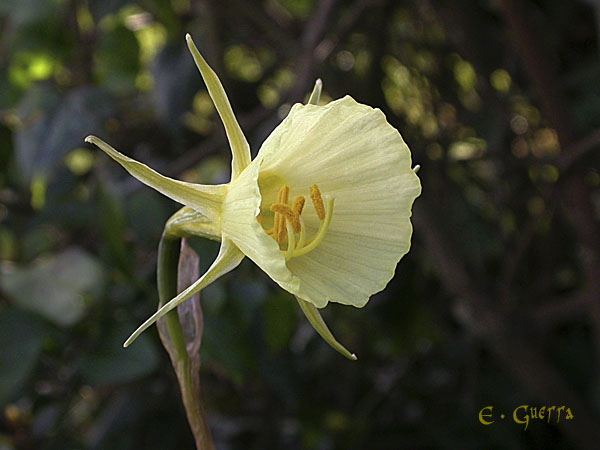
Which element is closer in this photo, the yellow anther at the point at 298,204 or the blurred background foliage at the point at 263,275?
the yellow anther at the point at 298,204

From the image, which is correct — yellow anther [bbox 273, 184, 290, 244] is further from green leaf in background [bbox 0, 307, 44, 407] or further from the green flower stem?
green leaf in background [bbox 0, 307, 44, 407]

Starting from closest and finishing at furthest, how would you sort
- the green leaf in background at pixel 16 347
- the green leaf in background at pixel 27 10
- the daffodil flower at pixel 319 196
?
the daffodil flower at pixel 319 196 → the green leaf in background at pixel 16 347 → the green leaf in background at pixel 27 10

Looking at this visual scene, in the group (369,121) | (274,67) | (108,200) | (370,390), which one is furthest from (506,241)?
Answer: (369,121)

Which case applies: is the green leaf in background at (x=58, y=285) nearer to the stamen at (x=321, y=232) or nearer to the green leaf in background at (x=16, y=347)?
the green leaf in background at (x=16, y=347)

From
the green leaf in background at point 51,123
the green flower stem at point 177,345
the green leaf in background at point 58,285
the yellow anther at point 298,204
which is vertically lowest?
the green leaf in background at point 58,285

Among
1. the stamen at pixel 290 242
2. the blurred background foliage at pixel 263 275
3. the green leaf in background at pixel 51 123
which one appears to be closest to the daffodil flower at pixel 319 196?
the stamen at pixel 290 242

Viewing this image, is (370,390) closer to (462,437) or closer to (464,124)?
(462,437)

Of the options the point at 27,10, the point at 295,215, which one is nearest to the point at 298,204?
the point at 295,215
